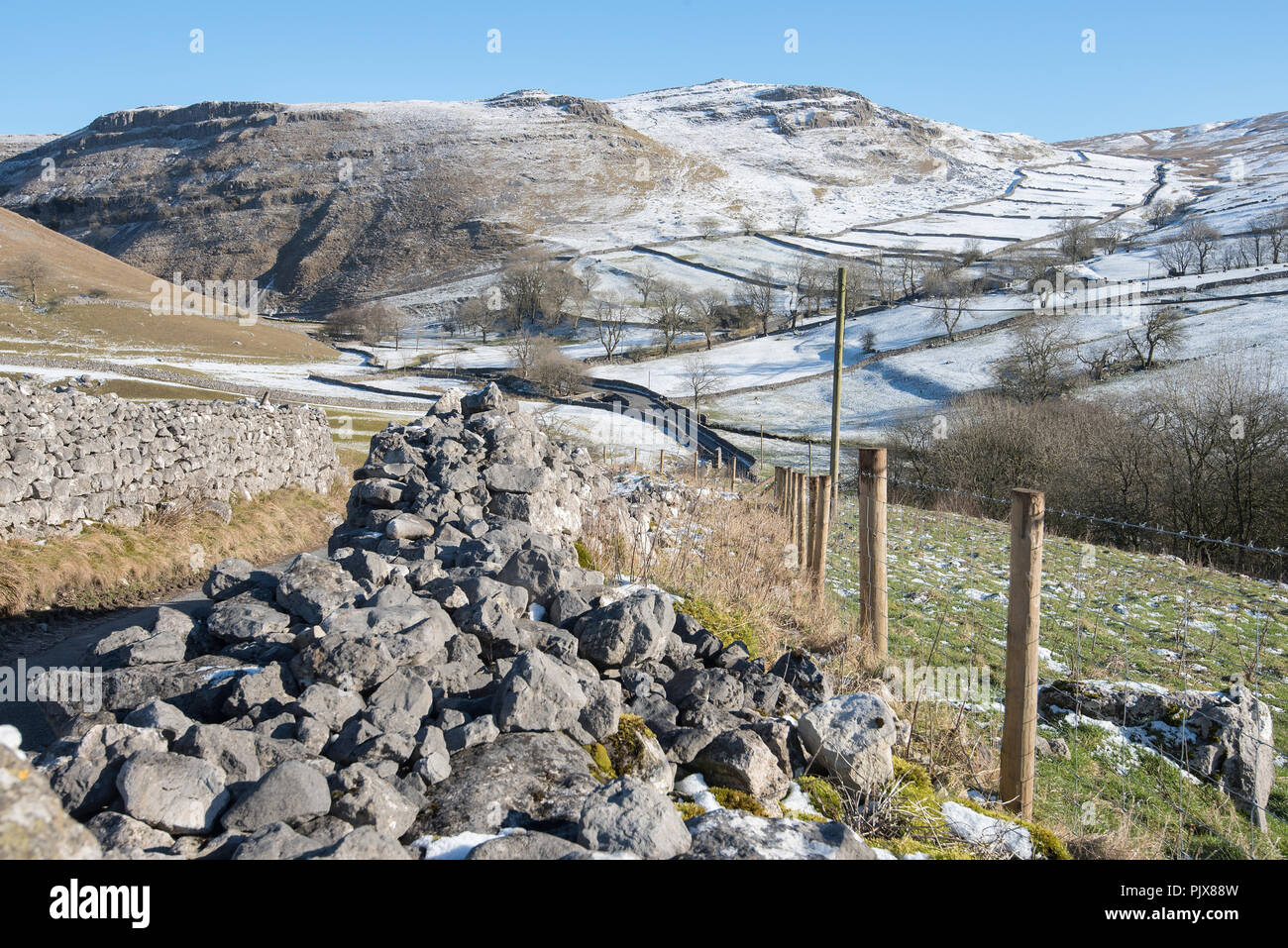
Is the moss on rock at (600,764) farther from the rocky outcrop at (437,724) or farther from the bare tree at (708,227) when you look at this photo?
the bare tree at (708,227)

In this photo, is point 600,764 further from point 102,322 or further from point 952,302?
point 952,302

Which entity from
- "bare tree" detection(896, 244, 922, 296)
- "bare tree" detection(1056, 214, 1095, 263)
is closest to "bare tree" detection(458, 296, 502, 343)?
"bare tree" detection(896, 244, 922, 296)

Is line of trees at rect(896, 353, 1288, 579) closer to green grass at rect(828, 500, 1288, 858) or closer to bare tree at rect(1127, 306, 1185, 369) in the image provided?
green grass at rect(828, 500, 1288, 858)

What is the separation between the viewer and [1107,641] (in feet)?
32.9

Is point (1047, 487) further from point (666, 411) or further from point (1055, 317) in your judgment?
point (1055, 317)

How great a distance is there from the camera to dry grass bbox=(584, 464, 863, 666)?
671cm

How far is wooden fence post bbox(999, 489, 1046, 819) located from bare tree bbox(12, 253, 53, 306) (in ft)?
240

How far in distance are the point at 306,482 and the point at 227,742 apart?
15.6 meters

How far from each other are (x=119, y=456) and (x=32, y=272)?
2555 inches

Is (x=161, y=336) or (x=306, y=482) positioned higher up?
(x=161, y=336)

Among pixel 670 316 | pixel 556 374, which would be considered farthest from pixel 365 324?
pixel 556 374

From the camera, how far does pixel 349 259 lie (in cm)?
12619
